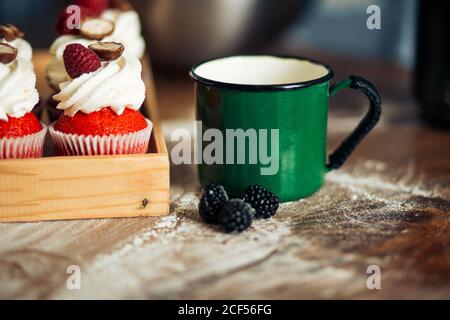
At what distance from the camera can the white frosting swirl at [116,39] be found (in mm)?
1057

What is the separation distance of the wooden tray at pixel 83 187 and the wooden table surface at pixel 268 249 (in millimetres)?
18

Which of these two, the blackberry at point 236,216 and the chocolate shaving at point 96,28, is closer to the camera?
the blackberry at point 236,216

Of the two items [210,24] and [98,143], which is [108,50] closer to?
[98,143]

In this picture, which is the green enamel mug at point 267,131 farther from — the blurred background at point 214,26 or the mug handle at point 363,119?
the blurred background at point 214,26

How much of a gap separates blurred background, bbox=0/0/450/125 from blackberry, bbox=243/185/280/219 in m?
0.51

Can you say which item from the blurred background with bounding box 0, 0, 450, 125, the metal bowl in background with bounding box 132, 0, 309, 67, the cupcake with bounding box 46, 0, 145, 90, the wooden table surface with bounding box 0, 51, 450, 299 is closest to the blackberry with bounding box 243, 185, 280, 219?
the wooden table surface with bounding box 0, 51, 450, 299

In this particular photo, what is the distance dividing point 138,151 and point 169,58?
2.00ft

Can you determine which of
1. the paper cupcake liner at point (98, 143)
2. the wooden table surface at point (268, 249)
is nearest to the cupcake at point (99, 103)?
the paper cupcake liner at point (98, 143)

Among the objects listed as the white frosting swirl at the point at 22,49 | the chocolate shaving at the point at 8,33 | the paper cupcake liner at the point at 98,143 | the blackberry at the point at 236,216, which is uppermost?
the chocolate shaving at the point at 8,33

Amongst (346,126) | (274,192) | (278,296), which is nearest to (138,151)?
(274,192)

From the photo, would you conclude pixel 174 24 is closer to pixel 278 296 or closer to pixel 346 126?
pixel 346 126

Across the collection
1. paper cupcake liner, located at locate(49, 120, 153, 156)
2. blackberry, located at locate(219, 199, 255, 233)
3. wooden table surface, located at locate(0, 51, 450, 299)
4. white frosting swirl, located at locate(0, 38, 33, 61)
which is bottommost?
wooden table surface, located at locate(0, 51, 450, 299)

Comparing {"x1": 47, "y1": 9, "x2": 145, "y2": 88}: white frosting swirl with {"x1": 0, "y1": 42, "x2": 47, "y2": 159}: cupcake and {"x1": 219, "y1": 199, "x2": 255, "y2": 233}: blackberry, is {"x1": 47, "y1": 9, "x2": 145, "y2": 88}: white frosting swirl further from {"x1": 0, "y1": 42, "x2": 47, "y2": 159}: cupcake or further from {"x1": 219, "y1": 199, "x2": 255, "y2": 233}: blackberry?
{"x1": 219, "y1": 199, "x2": 255, "y2": 233}: blackberry

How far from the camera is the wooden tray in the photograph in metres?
0.85
